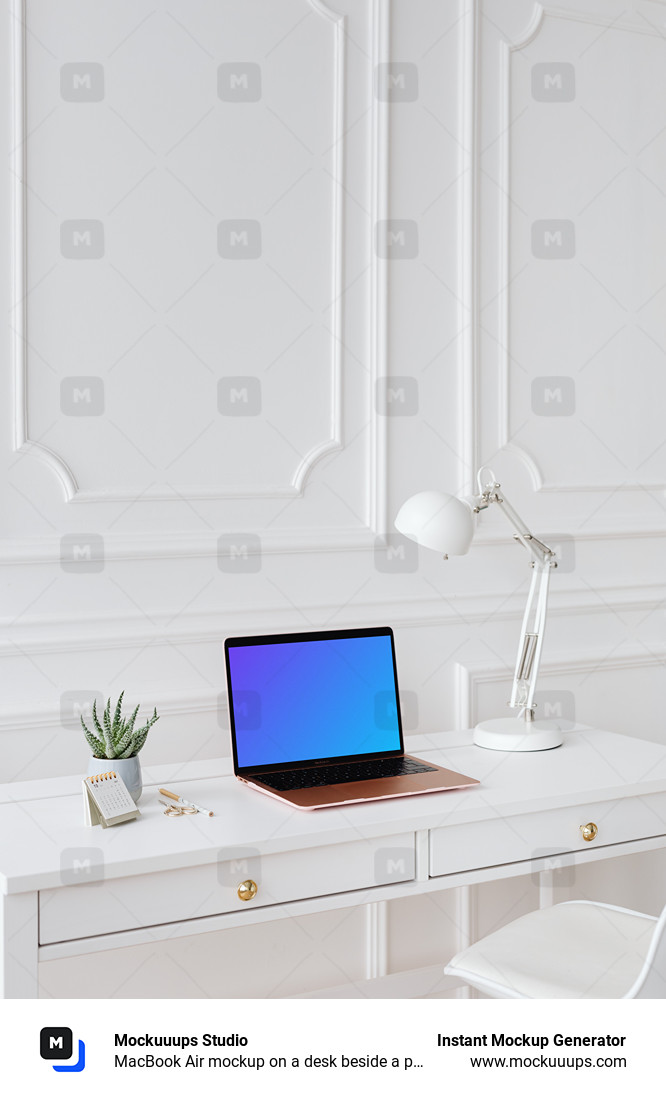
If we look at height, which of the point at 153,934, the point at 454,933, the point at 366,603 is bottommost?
the point at 454,933

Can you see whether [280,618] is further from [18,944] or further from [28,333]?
[18,944]

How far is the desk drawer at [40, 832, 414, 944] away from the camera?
1408 millimetres

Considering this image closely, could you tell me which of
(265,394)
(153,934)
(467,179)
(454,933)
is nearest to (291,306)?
(265,394)

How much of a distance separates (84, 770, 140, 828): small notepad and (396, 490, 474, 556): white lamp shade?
0.68 meters

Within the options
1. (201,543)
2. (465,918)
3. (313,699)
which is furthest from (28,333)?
(465,918)

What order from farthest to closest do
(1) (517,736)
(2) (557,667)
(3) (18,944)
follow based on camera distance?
1. (2) (557,667)
2. (1) (517,736)
3. (3) (18,944)

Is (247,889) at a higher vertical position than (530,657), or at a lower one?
lower

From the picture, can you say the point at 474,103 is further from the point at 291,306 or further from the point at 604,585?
the point at 604,585

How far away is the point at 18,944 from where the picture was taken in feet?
A: 4.52

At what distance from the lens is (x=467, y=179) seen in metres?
2.23

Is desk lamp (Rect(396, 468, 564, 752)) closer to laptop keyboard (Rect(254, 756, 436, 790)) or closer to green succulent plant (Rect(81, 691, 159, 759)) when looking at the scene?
laptop keyboard (Rect(254, 756, 436, 790))

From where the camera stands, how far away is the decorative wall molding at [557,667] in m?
2.25

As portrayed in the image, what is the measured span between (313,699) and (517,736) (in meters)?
0.40

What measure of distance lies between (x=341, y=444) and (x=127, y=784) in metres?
0.81
